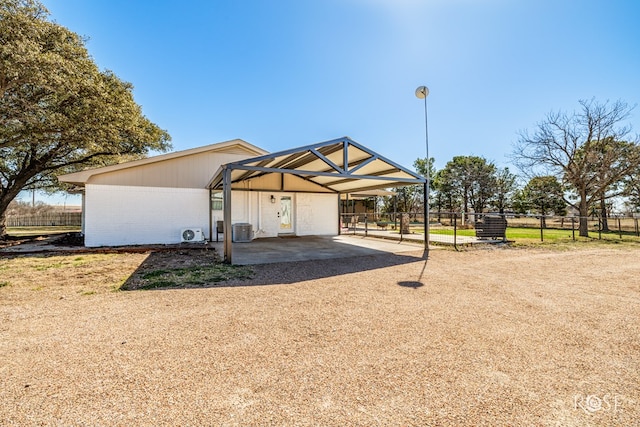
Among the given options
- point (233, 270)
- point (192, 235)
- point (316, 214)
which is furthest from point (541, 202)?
point (233, 270)

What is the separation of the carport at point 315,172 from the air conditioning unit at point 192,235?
166 cm

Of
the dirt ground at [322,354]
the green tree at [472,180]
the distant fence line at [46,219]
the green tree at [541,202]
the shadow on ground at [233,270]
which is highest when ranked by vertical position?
the green tree at [472,180]

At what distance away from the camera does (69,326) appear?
3111 mm

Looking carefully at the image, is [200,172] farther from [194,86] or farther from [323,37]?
[323,37]

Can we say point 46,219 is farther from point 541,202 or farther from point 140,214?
point 541,202

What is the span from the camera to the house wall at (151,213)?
9727mm

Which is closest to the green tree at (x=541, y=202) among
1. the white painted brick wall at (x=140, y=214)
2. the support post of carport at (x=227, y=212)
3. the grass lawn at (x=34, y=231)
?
the white painted brick wall at (x=140, y=214)

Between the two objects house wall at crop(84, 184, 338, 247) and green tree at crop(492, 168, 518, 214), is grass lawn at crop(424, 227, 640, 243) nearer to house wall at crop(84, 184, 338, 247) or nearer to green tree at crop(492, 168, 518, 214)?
house wall at crop(84, 184, 338, 247)

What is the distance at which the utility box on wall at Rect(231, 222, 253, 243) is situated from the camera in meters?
11.2

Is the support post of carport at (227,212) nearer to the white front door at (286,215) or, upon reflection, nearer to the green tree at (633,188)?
the white front door at (286,215)

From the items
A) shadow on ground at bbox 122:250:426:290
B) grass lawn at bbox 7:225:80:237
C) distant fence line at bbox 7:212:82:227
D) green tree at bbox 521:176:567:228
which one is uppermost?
green tree at bbox 521:176:567:228

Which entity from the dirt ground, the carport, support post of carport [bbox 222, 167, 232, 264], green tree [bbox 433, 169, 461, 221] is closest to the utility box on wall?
the carport

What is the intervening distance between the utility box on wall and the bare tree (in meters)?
18.7

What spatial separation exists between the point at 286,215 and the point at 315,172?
6.29m
